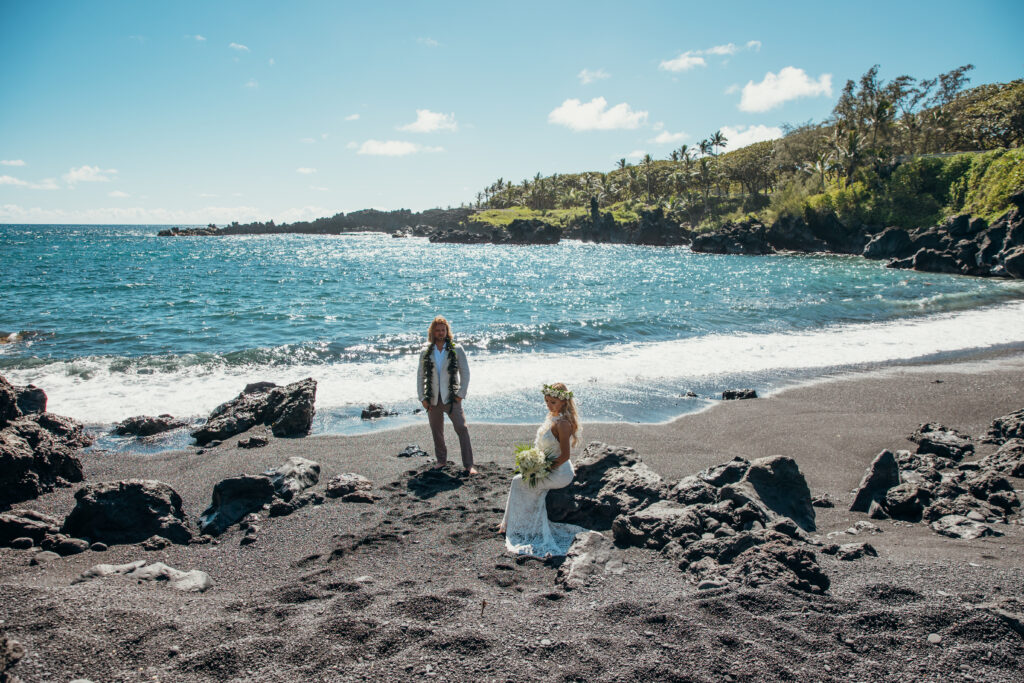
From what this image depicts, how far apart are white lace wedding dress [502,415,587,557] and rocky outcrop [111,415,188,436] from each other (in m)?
8.10

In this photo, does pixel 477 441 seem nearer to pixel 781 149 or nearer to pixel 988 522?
pixel 988 522

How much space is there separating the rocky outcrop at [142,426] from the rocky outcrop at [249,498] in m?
4.57

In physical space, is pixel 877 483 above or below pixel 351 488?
above

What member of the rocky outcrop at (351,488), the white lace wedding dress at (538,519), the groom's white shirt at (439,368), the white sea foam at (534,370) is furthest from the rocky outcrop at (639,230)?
the white lace wedding dress at (538,519)

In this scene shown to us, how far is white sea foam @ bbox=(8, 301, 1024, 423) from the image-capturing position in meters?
13.1

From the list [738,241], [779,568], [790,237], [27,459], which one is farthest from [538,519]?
[790,237]

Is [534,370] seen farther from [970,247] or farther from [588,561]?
[970,247]

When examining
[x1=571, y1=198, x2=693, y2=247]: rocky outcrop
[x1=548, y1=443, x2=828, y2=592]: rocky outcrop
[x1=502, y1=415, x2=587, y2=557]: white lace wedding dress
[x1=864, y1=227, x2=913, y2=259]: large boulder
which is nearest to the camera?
[x1=548, y1=443, x2=828, y2=592]: rocky outcrop

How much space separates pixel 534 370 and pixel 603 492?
32.1 feet

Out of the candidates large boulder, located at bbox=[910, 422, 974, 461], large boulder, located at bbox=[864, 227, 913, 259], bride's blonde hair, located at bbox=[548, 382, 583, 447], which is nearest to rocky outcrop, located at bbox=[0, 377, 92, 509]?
bride's blonde hair, located at bbox=[548, 382, 583, 447]

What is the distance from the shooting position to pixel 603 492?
663 centimetres

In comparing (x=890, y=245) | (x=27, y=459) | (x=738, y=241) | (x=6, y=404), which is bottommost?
(x=27, y=459)

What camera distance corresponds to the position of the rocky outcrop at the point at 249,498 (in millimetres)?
6637

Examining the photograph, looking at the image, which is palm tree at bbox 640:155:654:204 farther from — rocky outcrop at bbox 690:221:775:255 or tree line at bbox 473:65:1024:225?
rocky outcrop at bbox 690:221:775:255
